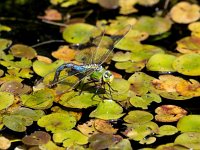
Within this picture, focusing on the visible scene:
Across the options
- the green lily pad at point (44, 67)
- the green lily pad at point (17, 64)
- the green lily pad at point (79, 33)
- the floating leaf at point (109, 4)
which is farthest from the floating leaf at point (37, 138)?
the floating leaf at point (109, 4)

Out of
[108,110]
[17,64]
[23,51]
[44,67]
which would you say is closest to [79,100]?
[108,110]

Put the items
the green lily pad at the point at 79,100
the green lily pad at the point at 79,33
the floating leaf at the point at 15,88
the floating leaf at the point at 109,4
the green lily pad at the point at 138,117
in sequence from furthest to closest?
the floating leaf at the point at 109,4 → the green lily pad at the point at 79,33 → the floating leaf at the point at 15,88 → the green lily pad at the point at 79,100 → the green lily pad at the point at 138,117

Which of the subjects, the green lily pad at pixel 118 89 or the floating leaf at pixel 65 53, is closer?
the green lily pad at pixel 118 89

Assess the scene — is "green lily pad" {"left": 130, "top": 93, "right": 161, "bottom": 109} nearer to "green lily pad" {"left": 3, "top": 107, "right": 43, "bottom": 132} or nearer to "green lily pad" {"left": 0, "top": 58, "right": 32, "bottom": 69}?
"green lily pad" {"left": 3, "top": 107, "right": 43, "bottom": 132}

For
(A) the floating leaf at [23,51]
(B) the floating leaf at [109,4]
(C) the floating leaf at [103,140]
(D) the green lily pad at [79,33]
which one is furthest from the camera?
(B) the floating leaf at [109,4]

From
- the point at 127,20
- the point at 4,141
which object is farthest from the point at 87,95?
the point at 127,20

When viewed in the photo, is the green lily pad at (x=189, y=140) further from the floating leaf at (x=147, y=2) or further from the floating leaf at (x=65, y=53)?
the floating leaf at (x=147, y=2)
